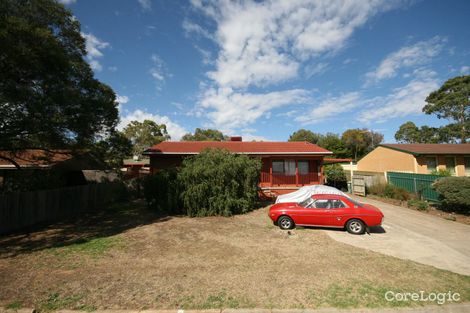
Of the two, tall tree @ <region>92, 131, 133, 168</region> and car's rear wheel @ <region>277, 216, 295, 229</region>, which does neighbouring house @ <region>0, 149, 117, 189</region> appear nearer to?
tall tree @ <region>92, 131, 133, 168</region>

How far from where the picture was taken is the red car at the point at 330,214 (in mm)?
8305

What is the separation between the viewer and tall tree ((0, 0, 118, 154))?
24.0 feet

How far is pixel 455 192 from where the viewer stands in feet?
36.3

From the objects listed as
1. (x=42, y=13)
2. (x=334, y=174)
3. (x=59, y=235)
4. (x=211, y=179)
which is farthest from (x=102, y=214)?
(x=334, y=174)

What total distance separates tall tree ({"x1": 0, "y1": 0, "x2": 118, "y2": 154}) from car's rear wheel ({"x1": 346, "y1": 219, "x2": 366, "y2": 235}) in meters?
11.7

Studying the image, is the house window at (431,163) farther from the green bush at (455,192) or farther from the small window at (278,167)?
the small window at (278,167)

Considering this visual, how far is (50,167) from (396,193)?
2339cm

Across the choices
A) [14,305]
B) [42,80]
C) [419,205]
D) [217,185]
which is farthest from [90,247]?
[419,205]

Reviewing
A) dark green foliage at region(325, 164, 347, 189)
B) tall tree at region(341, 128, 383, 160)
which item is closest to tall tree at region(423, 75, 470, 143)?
tall tree at region(341, 128, 383, 160)

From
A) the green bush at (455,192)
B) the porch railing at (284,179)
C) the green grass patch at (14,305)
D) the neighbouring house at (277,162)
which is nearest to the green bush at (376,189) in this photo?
the neighbouring house at (277,162)

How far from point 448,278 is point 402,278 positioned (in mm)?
1091

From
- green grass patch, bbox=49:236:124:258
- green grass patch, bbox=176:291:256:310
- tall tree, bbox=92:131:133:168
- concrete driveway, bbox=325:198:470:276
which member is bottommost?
concrete driveway, bbox=325:198:470:276

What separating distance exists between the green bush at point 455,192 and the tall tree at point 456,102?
124 ft

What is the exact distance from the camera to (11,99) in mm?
7152
